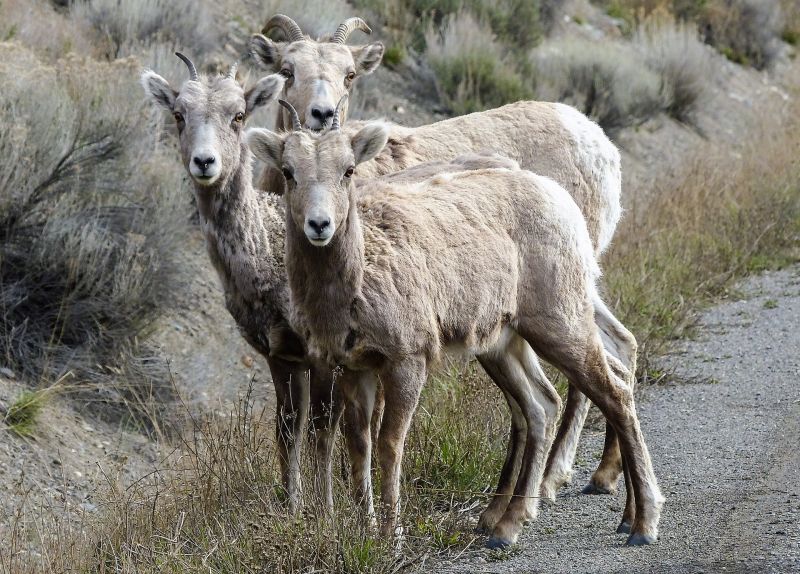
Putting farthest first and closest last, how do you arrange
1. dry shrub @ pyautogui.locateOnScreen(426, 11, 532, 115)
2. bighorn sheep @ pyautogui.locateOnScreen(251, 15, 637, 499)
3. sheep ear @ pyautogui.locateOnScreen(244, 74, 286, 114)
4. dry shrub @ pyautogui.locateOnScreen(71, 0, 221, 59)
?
dry shrub @ pyautogui.locateOnScreen(426, 11, 532, 115)
dry shrub @ pyautogui.locateOnScreen(71, 0, 221, 59)
bighorn sheep @ pyautogui.locateOnScreen(251, 15, 637, 499)
sheep ear @ pyautogui.locateOnScreen(244, 74, 286, 114)

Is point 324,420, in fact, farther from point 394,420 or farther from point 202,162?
point 202,162

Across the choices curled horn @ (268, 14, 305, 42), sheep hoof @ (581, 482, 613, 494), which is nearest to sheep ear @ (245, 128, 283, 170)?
sheep hoof @ (581, 482, 613, 494)

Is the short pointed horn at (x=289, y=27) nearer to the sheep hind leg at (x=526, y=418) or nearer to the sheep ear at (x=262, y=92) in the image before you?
the sheep ear at (x=262, y=92)

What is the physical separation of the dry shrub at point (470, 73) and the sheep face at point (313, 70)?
260 inches

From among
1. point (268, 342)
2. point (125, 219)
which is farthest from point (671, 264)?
point (268, 342)

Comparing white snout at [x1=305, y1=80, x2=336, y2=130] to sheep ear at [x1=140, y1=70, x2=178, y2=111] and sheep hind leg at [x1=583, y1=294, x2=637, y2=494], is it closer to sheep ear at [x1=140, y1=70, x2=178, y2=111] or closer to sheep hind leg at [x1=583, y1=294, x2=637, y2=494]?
sheep ear at [x1=140, y1=70, x2=178, y2=111]

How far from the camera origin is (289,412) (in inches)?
247

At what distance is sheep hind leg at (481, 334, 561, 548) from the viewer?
20.1ft

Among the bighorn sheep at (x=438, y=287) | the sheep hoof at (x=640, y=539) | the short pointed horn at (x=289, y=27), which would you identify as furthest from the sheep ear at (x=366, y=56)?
the sheep hoof at (x=640, y=539)

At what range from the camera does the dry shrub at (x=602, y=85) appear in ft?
54.5

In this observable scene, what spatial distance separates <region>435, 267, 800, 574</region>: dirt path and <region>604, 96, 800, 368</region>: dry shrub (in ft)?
1.19

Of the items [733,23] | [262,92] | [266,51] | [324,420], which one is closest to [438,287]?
[324,420]

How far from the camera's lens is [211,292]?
10.8 meters

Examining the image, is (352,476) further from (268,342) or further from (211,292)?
(211,292)
